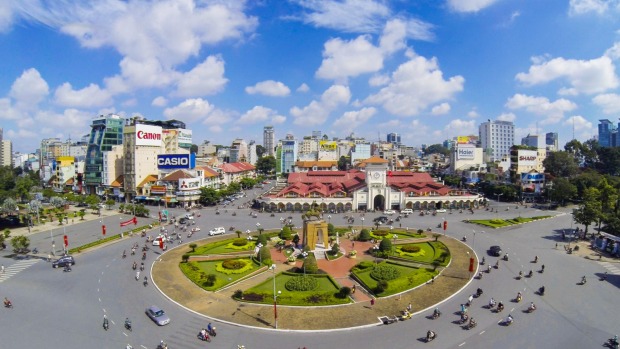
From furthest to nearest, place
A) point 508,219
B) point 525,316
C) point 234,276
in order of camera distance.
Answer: point 508,219 → point 234,276 → point 525,316

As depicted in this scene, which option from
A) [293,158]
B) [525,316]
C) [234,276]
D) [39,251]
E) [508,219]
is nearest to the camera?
[525,316]

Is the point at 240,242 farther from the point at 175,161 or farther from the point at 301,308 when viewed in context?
the point at 175,161

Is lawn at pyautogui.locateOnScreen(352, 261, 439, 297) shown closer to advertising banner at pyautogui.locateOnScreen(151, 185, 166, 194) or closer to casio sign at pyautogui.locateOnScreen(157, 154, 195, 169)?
advertising banner at pyautogui.locateOnScreen(151, 185, 166, 194)

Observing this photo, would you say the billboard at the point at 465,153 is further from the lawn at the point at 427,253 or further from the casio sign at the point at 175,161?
the casio sign at the point at 175,161

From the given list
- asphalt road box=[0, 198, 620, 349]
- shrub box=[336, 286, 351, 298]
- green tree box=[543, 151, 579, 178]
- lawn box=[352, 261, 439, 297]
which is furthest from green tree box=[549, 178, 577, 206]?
shrub box=[336, 286, 351, 298]

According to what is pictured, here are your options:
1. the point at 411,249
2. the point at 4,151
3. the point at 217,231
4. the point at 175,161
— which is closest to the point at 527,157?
the point at 411,249

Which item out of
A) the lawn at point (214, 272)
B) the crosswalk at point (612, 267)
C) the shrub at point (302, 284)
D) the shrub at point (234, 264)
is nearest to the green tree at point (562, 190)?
the crosswalk at point (612, 267)

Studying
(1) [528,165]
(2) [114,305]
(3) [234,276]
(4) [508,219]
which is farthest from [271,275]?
(1) [528,165]

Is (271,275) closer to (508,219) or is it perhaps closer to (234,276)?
(234,276)
